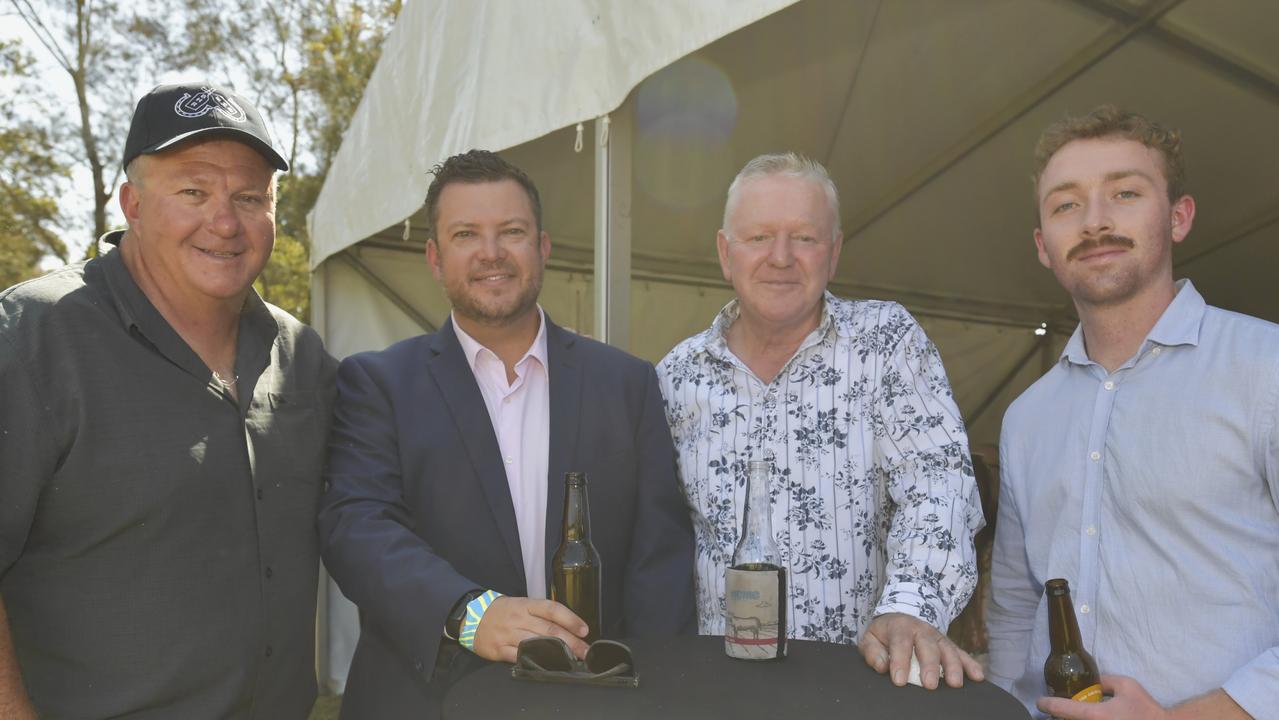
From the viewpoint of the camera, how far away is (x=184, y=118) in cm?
184

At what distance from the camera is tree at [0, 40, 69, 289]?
13234 mm

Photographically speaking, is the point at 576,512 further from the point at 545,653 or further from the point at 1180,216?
the point at 1180,216

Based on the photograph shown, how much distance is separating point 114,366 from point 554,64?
1849 mm

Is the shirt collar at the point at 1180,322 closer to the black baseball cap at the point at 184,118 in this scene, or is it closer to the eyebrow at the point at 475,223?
the eyebrow at the point at 475,223

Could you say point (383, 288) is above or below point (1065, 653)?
above

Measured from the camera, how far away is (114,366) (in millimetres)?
1731

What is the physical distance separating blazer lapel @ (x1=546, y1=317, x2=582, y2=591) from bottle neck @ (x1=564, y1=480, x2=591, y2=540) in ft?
0.89

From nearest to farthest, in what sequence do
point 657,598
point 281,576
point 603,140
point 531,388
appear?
point 281,576 → point 657,598 → point 531,388 → point 603,140

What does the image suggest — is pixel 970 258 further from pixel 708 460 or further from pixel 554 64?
pixel 708 460

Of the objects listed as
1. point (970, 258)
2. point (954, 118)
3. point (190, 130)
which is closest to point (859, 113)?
point (954, 118)

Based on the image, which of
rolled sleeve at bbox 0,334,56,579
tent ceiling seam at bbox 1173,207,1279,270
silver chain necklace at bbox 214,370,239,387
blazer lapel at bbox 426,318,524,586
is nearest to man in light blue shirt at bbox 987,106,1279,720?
blazer lapel at bbox 426,318,524,586

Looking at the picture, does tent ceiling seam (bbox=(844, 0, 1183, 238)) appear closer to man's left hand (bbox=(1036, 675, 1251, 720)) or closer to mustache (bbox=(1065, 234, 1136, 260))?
mustache (bbox=(1065, 234, 1136, 260))

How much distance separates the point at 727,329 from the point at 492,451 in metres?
0.71

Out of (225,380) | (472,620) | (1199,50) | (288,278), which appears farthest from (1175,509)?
(288,278)
